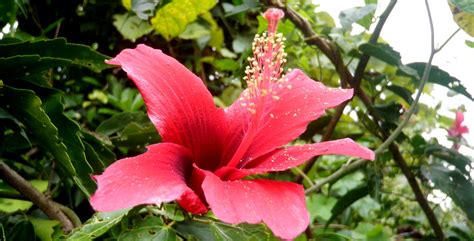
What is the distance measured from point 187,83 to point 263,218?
233 mm

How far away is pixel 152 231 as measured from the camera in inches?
24.4

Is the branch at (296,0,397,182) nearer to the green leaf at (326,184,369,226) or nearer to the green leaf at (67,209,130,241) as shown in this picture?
the green leaf at (326,184,369,226)

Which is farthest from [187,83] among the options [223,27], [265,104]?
[223,27]

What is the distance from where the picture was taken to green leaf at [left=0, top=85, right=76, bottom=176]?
2.19 ft

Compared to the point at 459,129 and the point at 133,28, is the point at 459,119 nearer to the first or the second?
the point at 459,129

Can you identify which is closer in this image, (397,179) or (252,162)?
(252,162)

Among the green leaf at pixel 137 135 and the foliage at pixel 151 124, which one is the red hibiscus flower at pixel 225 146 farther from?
the green leaf at pixel 137 135

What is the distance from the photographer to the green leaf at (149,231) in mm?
606

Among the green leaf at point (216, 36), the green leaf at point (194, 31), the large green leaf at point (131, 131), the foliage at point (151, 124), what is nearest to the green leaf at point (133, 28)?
the foliage at point (151, 124)

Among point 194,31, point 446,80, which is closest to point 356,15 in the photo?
point 446,80

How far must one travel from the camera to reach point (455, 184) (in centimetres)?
108

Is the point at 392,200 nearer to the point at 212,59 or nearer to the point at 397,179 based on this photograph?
the point at 397,179

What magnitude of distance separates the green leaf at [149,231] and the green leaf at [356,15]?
1.67 ft

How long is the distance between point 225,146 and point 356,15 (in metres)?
0.39
